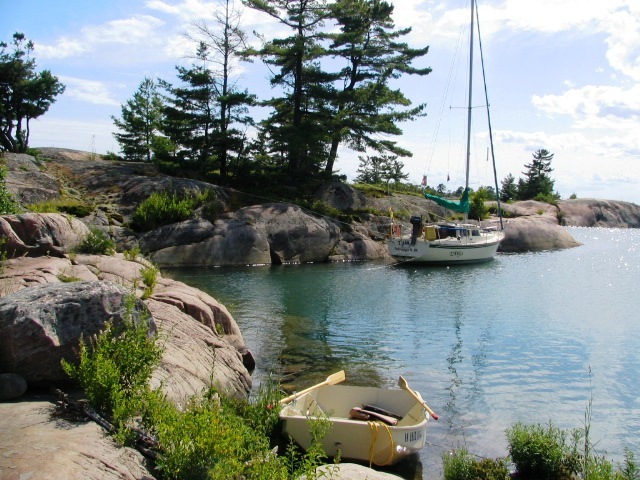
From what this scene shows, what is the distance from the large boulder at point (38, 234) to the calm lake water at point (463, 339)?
517cm

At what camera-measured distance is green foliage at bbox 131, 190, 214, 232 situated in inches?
1196

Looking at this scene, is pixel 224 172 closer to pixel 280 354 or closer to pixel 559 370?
pixel 280 354

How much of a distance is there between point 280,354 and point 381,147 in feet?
91.5

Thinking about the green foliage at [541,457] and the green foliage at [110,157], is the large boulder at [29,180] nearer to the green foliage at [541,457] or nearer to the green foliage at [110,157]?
the green foliage at [110,157]

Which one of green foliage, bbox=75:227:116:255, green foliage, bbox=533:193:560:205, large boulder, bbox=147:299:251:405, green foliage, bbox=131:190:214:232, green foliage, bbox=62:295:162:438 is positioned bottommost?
large boulder, bbox=147:299:251:405

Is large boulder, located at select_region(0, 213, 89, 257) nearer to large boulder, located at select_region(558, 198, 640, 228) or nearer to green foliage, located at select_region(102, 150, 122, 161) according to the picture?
green foliage, located at select_region(102, 150, 122, 161)

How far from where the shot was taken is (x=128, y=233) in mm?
29547

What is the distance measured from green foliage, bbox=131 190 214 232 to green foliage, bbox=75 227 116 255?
1649cm

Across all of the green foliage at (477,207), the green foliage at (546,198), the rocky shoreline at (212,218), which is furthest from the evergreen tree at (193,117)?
the green foliage at (546,198)

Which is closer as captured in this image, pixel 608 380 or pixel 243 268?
pixel 608 380

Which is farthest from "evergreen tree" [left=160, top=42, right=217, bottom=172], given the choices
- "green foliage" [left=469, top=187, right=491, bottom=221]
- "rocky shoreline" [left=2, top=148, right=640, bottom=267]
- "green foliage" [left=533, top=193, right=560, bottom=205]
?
"green foliage" [left=533, top=193, right=560, bottom=205]

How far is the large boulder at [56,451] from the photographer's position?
5.25 metres

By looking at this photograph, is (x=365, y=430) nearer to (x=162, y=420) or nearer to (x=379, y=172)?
(x=162, y=420)

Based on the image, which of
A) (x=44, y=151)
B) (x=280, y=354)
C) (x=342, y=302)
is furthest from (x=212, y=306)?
(x=44, y=151)
